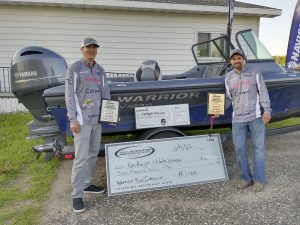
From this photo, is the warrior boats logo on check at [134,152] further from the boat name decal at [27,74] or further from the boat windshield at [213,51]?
the boat windshield at [213,51]

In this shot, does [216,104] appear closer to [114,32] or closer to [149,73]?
[149,73]

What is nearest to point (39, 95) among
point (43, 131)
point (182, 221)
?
point (43, 131)

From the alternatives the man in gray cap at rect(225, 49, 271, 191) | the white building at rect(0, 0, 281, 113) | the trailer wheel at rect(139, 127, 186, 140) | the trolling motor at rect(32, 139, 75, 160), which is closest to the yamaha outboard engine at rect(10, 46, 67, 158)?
the trolling motor at rect(32, 139, 75, 160)

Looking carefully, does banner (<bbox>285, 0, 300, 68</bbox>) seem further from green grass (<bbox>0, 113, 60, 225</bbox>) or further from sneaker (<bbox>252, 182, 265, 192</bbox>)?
green grass (<bbox>0, 113, 60, 225</bbox>)

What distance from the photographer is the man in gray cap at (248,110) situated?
11.1ft

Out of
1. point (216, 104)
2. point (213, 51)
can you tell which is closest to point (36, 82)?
point (216, 104)

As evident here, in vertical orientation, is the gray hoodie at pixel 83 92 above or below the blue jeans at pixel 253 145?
above

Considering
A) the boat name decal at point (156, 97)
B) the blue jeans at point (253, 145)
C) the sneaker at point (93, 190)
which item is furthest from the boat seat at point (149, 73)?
the sneaker at point (93, 190)

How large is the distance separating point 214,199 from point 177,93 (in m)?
1.37

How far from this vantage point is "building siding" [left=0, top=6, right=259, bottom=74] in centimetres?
873

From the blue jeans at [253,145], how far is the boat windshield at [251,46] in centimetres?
151

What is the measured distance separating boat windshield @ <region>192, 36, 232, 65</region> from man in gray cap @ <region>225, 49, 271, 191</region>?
1.37m

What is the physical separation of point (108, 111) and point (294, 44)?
7605 mm

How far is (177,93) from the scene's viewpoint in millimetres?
3828
